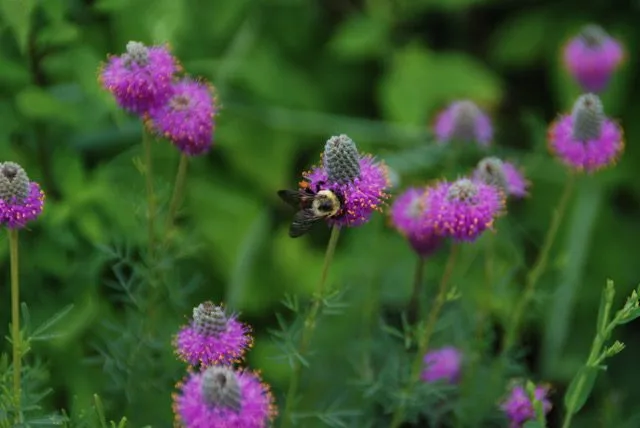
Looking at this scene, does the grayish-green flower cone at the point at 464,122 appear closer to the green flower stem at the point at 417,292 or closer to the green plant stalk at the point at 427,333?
the green flower stem at the point at 417,292

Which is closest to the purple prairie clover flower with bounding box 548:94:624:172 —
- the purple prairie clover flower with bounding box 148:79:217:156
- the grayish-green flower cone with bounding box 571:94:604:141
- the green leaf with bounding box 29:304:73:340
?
the grayish-green flower cone with bounding box 571:94:604:141

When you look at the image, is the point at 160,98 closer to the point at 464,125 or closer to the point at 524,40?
the point at 464,125

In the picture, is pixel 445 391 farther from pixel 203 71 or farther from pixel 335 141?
pixel 203 71

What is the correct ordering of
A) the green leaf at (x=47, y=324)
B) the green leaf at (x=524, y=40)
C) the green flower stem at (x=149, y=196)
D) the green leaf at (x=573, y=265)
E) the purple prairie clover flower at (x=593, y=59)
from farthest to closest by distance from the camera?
1. the green leaf at (x=524, y=40)
2. the green leaf at (x=573, y=265)
3. the purple prairie clover flower at (x=593, y=59)
4. the green flower stem at (x=149, y=196)
5. the green leaf at (x=47, y=324)

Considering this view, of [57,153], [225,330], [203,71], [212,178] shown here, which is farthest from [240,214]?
[225,330]

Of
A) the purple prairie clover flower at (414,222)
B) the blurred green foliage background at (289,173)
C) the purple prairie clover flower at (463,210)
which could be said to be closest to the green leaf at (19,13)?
the blurred green foliage background at (289,173)

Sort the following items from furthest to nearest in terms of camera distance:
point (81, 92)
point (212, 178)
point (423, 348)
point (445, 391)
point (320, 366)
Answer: point (212, 178)
point (81, 92)
point (320, 366)
point (445, 391)
point (423, 348)
